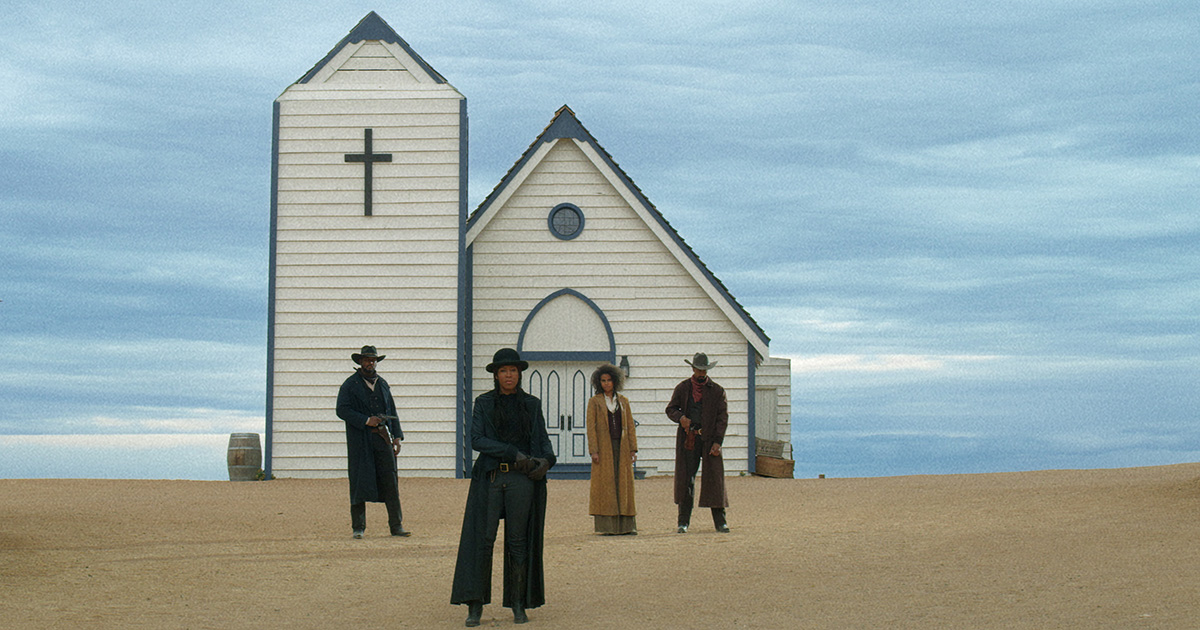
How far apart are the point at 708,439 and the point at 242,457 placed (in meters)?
11.4

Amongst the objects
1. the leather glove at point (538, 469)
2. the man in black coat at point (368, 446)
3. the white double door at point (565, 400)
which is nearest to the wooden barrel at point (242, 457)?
the white double door at point (565, 400)

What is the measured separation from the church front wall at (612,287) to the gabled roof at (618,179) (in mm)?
261

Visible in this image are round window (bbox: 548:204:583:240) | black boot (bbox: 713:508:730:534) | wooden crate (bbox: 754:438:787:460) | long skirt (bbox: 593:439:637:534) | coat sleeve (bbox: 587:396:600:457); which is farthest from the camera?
wooden crate (bbox: 754:438:787:460)

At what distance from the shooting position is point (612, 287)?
75.9 feet

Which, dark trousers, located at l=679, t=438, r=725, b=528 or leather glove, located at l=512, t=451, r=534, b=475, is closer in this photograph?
leather glove, located at l=512, t=451, r=534, b=475

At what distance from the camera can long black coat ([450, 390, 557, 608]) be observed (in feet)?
26.5

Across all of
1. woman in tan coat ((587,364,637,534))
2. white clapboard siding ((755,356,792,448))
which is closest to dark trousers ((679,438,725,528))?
woman in tan coat ((587,364,637,534))

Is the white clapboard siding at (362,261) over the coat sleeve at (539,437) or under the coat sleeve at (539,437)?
over

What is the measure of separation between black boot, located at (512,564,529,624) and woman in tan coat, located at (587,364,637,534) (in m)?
4.49

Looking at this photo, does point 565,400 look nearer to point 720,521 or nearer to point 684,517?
point 684,517

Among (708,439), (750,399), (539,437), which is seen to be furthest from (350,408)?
(750,399)

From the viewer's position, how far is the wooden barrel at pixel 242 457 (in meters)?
21.8

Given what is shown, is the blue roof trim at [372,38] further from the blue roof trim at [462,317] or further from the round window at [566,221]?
the round window at [566,221]

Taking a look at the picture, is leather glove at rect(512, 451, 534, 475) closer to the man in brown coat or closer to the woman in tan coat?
the woman in tan coat
